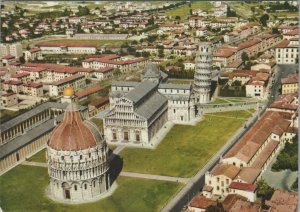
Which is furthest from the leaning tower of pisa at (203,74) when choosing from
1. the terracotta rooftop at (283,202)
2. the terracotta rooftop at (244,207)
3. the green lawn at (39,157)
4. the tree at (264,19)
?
the tree at (264,19)

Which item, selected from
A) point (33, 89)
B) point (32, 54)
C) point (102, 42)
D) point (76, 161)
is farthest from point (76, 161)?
point (102, 42)

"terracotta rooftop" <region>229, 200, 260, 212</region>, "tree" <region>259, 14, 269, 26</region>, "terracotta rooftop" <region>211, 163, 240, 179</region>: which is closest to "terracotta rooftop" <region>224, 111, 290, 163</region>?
"terracotta rooftop" <region>211, 163, 240, 179</region>

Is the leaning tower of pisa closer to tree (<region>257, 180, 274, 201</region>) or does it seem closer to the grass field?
tree (<region>257, 180, 274, 201</region>)

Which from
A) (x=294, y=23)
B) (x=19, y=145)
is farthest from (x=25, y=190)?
(x=294, y=23)

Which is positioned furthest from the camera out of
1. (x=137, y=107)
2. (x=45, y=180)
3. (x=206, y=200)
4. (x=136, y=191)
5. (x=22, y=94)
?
(x=22, y=94)

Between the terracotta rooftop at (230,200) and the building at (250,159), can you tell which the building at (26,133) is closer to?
the building at (250,159)

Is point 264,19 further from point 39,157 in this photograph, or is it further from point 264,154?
point 39,157

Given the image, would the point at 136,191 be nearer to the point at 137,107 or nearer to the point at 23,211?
the point at 23,211

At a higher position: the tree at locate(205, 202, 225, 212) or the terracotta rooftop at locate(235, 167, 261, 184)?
the tree at locate(205, 202, 225, 212)
